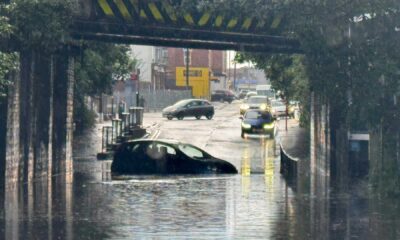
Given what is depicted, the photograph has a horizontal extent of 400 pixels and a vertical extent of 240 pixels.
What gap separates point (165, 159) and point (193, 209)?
12542 mm

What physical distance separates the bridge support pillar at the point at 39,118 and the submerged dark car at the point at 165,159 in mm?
2611

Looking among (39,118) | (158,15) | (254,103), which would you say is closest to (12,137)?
(39,118)

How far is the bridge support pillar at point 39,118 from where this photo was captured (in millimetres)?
32031

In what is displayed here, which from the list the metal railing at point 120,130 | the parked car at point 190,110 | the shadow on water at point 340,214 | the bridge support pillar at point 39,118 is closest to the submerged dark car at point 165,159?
the bridge support pillar at point 39,118

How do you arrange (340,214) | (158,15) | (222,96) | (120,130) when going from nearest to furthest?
(340,214), (158,15), (120,130), (222,96)

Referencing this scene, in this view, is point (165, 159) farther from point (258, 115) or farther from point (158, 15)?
point (258, 115)

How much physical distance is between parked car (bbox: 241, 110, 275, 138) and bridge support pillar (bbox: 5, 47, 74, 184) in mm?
24784

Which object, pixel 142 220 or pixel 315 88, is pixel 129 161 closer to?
pixel 315 88

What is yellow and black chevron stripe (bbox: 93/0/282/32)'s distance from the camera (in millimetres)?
32375

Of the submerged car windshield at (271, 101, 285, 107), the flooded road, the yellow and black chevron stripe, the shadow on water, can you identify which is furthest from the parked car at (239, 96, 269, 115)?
the shadow on water

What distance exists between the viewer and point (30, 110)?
34.2 m

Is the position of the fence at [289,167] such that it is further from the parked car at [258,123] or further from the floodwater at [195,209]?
the parked car at [258,123]

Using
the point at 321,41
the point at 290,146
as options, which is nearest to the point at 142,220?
the point at 321,41

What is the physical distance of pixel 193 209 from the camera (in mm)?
25109
